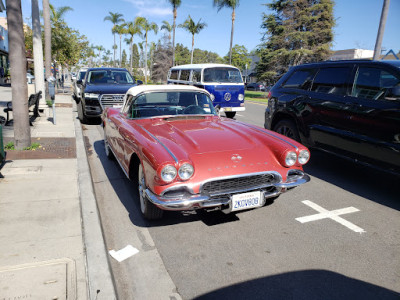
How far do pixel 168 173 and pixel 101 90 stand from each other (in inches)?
290

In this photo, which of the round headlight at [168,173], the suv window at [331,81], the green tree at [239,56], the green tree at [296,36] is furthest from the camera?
the green tree at [239,56]

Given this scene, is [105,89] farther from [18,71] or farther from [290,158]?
[290,158]

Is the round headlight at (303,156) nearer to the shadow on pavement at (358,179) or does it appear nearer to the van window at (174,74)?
the shadow on pavement at (358,179)

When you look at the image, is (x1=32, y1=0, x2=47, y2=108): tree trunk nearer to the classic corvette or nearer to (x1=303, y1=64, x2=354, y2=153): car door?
the classic corvette

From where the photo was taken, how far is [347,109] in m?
4.79

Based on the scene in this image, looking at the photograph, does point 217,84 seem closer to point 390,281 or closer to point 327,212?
point 327,212

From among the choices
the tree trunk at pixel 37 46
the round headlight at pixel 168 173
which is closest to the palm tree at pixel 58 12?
the tree trunk at pixel 37 46

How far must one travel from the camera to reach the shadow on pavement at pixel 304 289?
2500mm

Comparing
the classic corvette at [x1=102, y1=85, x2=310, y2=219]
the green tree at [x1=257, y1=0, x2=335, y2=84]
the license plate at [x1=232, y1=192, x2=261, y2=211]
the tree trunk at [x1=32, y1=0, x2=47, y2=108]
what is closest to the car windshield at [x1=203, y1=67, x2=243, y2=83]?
the tree trunk at [x1=32, y1=0, x2=47, y2=108]

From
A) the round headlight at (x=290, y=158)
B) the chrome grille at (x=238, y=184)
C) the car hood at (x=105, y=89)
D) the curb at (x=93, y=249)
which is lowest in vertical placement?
the curb at (x=93, y=249)

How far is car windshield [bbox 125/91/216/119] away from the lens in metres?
4.63

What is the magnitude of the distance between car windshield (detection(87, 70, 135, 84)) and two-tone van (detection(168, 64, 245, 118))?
274 centimetres

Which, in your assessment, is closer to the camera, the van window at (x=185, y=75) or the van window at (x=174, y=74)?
the van window at (x=185, y=75)

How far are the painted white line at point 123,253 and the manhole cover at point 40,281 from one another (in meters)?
0.42
